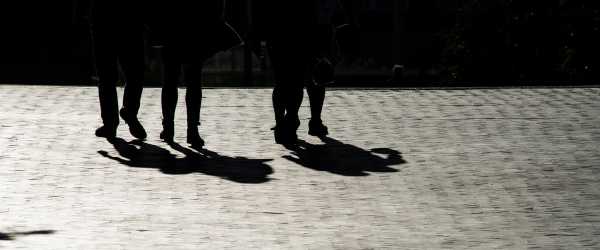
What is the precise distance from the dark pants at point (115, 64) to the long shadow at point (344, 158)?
134 centimetres

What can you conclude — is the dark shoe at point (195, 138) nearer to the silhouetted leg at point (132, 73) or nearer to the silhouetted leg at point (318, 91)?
the silhouetted leg at point (132, 73)

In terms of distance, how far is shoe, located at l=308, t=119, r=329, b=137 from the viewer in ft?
42.1

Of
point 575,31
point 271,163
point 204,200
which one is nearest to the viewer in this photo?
point 204,200

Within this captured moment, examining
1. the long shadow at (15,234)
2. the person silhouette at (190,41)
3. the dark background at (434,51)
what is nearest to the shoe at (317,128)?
the person silhouette at (190,41)

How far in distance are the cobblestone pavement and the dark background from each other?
20.5 ft

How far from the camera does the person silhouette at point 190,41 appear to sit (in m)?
11.7

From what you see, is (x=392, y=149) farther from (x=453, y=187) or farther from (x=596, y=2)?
(x=596, y=2)

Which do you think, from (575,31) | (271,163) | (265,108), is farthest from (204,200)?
(575,31)

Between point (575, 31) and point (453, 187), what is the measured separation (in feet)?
43.0

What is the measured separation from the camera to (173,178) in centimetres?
991

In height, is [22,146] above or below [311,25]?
below

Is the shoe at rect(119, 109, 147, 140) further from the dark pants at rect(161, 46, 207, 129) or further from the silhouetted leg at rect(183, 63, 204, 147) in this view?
the silhouetted leg at rect(183, 63, 204, 147)

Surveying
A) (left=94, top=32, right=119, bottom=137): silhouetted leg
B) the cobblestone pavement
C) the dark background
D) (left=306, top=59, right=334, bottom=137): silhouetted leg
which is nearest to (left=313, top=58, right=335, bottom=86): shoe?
(left=306, top=59, right=334, bottom=137): silhouetted leg

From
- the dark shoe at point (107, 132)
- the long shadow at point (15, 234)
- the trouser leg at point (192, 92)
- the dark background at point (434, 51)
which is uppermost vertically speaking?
the trouser leg at point (192, 92)
